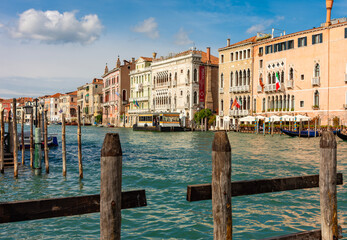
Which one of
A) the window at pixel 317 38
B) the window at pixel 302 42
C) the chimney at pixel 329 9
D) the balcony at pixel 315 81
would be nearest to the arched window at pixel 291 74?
the window at pixel 302 42

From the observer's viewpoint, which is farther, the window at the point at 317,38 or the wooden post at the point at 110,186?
the window at the point at 317,38

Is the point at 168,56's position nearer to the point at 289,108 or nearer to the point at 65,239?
the point at 289,108

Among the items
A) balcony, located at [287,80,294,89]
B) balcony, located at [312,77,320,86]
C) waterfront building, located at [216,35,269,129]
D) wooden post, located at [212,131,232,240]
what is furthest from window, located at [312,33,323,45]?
wooden post, located at [212,131,232,240]

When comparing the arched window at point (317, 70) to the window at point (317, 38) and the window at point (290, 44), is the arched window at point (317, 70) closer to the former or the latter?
the window at point (317, 38)

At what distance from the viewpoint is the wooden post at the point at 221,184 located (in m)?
2.52

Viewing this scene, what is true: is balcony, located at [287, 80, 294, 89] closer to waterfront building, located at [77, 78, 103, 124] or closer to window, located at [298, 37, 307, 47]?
window, located at [298, 37, 307, 47]

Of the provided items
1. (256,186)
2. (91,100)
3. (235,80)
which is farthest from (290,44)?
(91,100)

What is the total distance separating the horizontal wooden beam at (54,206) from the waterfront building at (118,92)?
5379 centimetres

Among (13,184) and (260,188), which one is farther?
(13,184)

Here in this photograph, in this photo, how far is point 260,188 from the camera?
2805 mm

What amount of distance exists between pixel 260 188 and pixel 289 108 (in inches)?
1237

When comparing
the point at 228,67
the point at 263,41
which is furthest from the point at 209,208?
the point at 228,67

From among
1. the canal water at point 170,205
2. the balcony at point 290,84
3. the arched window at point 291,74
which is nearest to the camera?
the canal water at point 170,205

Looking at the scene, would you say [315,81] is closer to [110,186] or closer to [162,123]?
[162,123]
